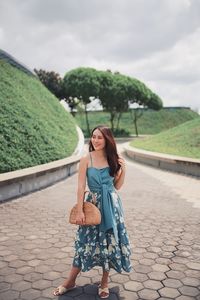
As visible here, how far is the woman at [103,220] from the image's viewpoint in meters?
3.78

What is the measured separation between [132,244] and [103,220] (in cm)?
206

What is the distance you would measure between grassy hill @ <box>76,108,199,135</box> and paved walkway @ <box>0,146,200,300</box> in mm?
49752

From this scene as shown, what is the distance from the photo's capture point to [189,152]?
60.3 feet

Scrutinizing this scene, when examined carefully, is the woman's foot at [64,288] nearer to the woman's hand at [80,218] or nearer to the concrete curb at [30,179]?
the woman's hand at [80,218]

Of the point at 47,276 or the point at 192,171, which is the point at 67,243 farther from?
the point at 192,171

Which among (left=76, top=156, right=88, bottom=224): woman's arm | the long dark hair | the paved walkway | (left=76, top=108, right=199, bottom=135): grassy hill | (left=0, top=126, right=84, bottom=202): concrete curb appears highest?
(left=76, top=108, right=199, bottom=135): grassy hill

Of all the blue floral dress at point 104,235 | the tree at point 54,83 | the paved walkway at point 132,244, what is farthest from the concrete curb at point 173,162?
the tree at point 54,83

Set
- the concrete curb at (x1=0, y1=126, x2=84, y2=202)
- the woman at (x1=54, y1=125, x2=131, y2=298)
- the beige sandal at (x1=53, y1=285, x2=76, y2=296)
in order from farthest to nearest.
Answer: the concrete curb at (x1=0, y1=126, x2=84, y2=202)
the beige sandal at (x1=53, y1=285, x2=76, y2=296)
the woman at (x1=54, y1=125, x2=131, y2=298)

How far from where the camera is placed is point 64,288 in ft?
12.9

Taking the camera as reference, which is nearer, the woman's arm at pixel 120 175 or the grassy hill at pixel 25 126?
the woman's arm at pixel 120 175

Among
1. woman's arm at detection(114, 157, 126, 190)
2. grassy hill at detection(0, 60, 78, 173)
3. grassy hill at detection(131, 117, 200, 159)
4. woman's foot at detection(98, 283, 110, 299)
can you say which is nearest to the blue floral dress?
woman's arm at detection(114, 157, 126, 190)

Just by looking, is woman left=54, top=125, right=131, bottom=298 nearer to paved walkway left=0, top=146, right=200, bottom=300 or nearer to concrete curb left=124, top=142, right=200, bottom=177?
paved walkway left=0, top=146, right=200, bottom=300

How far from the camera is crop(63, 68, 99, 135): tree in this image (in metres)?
45.8

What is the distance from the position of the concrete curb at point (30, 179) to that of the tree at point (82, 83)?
111 feet
